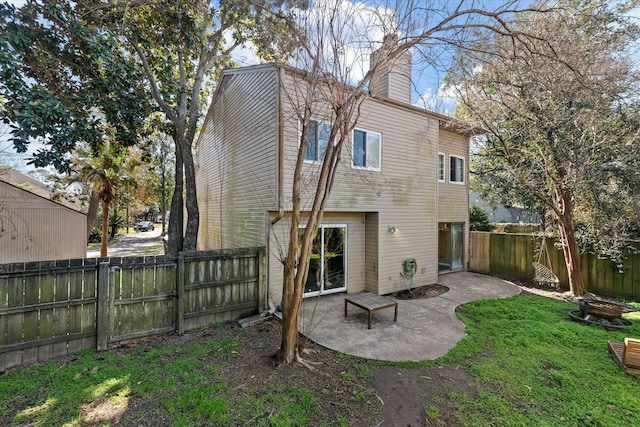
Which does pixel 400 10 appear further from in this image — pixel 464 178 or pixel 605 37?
pixel 464 178

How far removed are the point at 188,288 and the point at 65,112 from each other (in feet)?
16.1

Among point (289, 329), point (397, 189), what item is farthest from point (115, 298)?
point (397, 189)

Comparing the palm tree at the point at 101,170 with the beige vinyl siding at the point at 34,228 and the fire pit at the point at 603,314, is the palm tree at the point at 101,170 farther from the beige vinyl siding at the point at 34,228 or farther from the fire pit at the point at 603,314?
the fire pit at the point at 603,314

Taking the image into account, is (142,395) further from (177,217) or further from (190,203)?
(177,217)

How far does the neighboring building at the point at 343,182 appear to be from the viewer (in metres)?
6.54

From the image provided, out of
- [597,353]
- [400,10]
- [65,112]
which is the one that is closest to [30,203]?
[65,112]

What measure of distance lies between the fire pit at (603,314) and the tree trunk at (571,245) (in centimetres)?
218

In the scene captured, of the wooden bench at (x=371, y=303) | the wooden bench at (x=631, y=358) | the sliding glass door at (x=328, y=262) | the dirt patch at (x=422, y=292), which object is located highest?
the sliding glass door at (x=328, y=262)

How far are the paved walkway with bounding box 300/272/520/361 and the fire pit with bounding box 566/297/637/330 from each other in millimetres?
1912

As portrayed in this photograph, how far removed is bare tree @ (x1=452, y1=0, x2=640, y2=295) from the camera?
6.68 metres

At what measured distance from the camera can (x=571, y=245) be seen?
8180 millimetres

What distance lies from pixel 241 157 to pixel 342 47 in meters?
5.04

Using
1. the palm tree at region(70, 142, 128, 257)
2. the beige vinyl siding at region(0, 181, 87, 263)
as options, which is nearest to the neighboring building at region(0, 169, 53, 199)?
the beige vinyl siding at region(0, 181, 87, 263)

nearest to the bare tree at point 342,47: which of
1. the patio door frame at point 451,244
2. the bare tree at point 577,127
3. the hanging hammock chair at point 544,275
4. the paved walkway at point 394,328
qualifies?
the paved walkway at point 394,328
